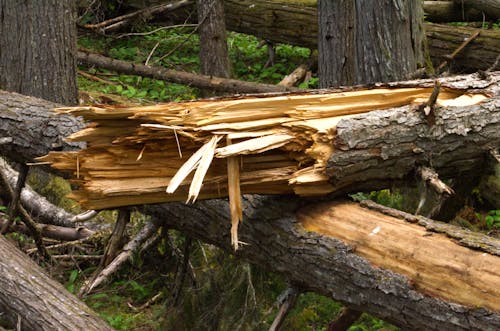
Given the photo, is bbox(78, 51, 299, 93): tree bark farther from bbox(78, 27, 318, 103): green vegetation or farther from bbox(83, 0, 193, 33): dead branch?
bbox(83, 0, 193, 33): dead branch

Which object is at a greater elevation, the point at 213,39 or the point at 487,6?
the point at 487,6

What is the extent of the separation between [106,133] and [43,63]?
3.74 metres

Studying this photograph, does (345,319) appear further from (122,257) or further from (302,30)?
(302,30)

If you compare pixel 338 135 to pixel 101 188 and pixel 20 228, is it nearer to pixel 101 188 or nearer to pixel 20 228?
pixel 101 188

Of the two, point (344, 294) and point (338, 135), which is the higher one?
point (338, 135)

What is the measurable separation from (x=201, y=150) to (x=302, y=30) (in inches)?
268

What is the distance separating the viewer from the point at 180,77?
9.17 meters

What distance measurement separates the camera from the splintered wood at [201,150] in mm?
3062

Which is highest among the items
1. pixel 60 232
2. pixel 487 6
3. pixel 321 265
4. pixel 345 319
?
pixel 487 6

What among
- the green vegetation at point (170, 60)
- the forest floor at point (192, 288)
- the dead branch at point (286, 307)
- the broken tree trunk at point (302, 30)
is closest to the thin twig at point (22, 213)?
the forest floor at point (192, 288)

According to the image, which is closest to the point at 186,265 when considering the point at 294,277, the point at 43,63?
the point at 294,277

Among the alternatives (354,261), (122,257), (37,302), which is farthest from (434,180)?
(37,302)

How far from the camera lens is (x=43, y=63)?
6543 mm

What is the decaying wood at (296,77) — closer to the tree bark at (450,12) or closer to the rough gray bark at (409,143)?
the tree bark at (450,12)
